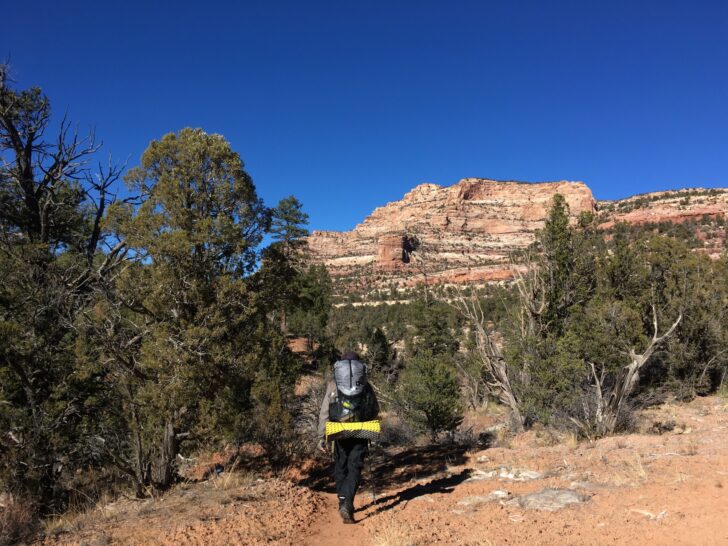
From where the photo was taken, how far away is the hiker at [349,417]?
4.90 meters

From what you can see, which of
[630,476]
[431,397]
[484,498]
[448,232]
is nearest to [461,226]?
[448,232]

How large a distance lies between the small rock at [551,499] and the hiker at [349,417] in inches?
72.7

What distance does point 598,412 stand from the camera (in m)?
9.66

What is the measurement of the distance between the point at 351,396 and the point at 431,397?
9.10 meters

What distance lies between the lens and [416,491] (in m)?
6.23

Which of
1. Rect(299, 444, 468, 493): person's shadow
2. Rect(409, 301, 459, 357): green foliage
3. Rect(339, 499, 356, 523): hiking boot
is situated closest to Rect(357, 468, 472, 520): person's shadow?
Rect(339, 499, 356, 523): hiking boot

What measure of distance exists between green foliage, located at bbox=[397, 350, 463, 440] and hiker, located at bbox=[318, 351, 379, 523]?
8.82m

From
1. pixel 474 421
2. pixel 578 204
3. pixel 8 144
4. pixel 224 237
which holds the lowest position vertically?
pixel 474 421

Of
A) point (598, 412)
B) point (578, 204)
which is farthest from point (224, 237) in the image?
point (578, 204)

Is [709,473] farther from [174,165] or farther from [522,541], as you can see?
[174,165]

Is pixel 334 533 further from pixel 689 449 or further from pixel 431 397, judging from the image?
pixel 431 397

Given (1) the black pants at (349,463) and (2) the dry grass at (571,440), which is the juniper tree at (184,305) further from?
(2) the dry grass at (571,440)

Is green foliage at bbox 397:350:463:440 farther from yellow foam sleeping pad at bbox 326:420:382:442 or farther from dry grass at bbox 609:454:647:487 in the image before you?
yellow foam sleeping pad at bbox 326:420:382:442

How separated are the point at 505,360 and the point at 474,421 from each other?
5.27 m
